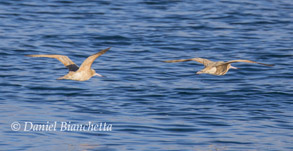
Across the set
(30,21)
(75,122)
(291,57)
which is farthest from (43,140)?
(30,21)

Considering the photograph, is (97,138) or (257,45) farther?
(257,45)

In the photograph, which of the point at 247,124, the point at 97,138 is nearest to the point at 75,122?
the point at 97,138

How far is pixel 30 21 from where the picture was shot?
108ft

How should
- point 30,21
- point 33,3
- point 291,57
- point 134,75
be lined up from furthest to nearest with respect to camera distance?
1. point 33,3
2. point 30,21
3. point 291,57
4. point 134,75

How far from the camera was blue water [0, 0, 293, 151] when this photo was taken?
1639 cm

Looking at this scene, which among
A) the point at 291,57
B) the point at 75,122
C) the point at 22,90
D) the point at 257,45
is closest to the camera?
the point at 75,122

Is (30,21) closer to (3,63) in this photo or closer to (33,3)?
(33,3)

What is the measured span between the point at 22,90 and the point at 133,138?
17.8ft

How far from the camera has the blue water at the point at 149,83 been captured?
16.4 m

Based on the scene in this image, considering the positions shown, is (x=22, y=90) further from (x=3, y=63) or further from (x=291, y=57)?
(x=291, y=57)

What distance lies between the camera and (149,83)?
21.2 meters

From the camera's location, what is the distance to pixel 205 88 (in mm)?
21125

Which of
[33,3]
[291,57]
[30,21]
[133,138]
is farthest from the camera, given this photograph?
[33,3]

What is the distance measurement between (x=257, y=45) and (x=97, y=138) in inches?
532
